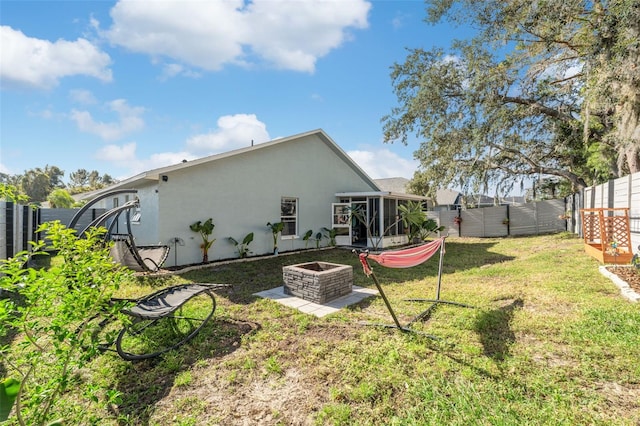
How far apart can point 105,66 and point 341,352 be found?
10.3 meters

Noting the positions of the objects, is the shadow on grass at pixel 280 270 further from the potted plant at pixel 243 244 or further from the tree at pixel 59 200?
the tree at pixel 59 200

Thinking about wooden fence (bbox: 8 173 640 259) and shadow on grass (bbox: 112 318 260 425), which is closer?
shadow on grass (bbox: 112 318 260 425)

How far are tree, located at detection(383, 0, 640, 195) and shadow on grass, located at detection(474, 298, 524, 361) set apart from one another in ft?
21.7

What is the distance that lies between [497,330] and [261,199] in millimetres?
8677

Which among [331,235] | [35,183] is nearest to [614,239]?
[331,235]

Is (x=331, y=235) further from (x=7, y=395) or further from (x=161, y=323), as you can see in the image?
(x=7, y=395)

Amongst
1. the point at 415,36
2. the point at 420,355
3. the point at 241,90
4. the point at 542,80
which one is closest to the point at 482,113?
the point at 542,80

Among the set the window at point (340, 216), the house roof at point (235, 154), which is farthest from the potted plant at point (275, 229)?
the window at point (340, 216)

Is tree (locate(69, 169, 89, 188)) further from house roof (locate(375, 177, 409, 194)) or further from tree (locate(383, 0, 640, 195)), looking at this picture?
tree (locate(383, 0, 640, 195))

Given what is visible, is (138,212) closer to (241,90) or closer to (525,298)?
(241,90)

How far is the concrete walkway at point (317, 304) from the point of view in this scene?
5051mm

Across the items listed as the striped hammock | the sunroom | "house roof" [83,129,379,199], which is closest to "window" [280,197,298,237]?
the sunroom

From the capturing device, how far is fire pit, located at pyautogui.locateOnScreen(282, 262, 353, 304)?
17.8 ft

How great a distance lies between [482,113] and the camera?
11781 millimetres
